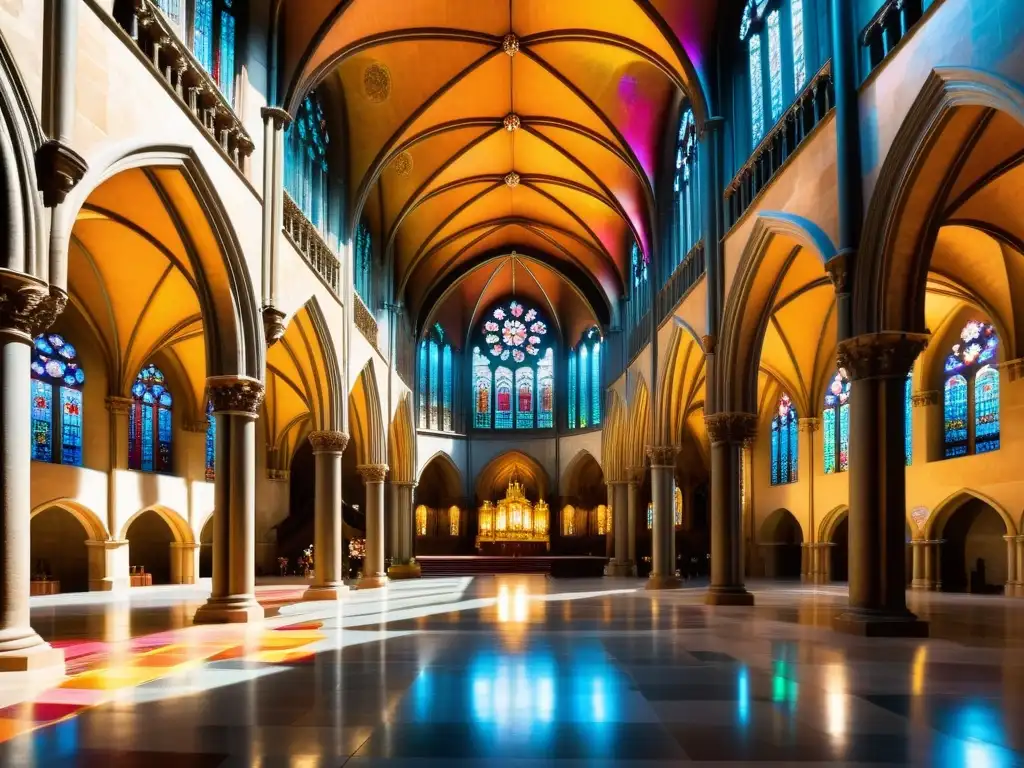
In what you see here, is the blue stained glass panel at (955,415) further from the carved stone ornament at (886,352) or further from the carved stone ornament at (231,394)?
the carved stone ornament at (231,394)

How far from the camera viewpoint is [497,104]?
28.4 meters

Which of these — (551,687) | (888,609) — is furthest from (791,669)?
(888,609)

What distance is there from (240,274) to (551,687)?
1033 centimetres

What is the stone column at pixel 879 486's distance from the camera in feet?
43.6

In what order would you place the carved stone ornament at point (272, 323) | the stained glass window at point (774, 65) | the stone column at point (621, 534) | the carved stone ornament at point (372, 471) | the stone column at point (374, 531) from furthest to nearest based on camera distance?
1. the stone column at point (621, 534)
2. the carved stone ornament at point (372, 471)
3. the stone column at point (374, 531)
4. the stained glass window at point (774, 65)
5. the carved stone ornament at point (272, 323)

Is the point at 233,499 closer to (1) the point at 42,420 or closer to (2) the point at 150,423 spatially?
(1) the point at 42,420

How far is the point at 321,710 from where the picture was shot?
7637 mm

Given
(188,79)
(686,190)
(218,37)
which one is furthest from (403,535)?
(188,79)

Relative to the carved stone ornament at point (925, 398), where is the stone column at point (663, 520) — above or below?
below

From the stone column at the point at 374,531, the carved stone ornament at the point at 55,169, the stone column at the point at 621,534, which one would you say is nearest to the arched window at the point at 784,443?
the stone column at the point at 621,534

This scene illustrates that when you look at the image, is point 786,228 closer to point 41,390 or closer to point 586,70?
point 586,70

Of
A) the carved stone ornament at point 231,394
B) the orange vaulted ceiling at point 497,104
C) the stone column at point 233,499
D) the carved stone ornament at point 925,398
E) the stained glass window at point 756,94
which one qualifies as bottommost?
the stone column at point 233,499

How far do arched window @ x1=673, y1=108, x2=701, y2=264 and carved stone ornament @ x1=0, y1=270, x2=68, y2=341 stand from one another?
56.8 feet

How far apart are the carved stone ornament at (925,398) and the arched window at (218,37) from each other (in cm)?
2041
